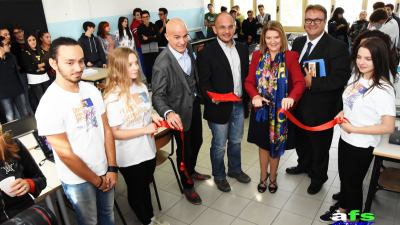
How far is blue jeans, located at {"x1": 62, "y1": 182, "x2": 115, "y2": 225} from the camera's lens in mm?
1945

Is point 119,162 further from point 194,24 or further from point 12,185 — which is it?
point 194,24

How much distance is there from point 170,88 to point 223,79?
0.52m

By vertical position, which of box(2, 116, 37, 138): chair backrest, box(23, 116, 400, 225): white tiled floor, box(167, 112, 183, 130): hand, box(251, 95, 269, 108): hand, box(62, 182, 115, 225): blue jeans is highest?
box(251, 95, 269, 108): hand

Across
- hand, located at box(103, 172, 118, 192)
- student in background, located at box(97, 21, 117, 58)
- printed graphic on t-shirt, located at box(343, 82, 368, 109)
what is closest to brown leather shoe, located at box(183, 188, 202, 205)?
hand, located at box(103, 172, 118, 192)

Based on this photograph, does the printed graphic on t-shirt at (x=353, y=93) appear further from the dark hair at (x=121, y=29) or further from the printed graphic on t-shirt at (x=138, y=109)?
the dark hair at (x=121, y=29)

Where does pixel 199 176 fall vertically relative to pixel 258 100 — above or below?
below

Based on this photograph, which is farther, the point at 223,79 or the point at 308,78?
the point at 223,79

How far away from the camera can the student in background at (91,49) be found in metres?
6.70

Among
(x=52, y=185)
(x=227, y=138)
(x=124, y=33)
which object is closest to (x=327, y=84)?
(x=227, y=138)

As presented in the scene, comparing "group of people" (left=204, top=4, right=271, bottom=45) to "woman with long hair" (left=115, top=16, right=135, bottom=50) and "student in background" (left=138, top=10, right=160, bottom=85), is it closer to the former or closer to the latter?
"student in background" (left=138, top=10, right=160, bottom=85)

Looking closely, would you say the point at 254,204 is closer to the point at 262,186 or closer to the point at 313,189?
the point at 262,186

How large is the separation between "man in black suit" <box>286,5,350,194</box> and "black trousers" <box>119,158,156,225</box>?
1.50 metres

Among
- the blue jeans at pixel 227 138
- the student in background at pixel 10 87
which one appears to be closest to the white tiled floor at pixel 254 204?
the blue jeans at pixel 227 138

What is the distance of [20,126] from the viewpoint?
3234mm
